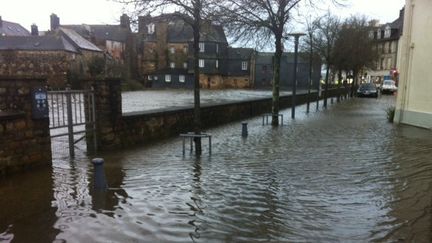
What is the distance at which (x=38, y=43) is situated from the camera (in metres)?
61.3

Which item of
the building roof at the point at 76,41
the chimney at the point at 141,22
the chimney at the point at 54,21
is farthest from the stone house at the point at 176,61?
the chimney at the point at 141,22

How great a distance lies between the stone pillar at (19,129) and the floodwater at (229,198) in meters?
0.37

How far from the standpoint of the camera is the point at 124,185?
23.2ft

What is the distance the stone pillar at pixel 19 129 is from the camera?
751 cm

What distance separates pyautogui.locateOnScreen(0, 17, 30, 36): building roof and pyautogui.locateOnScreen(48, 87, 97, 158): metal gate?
75435 mm

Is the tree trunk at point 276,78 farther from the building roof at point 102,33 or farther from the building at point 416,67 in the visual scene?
the building roof at point 102,33

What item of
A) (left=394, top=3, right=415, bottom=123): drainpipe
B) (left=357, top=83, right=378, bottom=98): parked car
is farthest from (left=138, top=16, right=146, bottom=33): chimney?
(left=357, top=83, right=378, bottom=98): parked car

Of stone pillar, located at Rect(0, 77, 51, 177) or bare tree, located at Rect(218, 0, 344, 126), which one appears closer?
stone pillar, located at Rect(0, 77, 51, 177)

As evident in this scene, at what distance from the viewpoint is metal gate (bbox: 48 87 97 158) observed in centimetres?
928

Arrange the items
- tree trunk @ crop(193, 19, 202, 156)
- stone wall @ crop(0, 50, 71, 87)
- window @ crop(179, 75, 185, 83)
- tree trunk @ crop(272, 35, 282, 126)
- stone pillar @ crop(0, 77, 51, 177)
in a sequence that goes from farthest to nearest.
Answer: window @ crop(179, 75, 185, 83)
stone wall @ crop(0, 50, 71, 87)
tree trunk @ crop(272, 35, 282, 126)
tree trunk @ crop(193, 19, 202, 156)
stone pillar @ crop(0, 77, 51, 177)

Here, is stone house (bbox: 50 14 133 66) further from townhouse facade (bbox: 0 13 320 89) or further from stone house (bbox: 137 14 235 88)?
stone house (bbox: 137 14 235 88)

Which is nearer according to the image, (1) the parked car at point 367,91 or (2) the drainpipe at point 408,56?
(2) the drainpipe at point 408,56

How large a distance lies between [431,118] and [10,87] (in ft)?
44.5

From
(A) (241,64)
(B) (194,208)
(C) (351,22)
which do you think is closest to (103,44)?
(A) (241,64)
